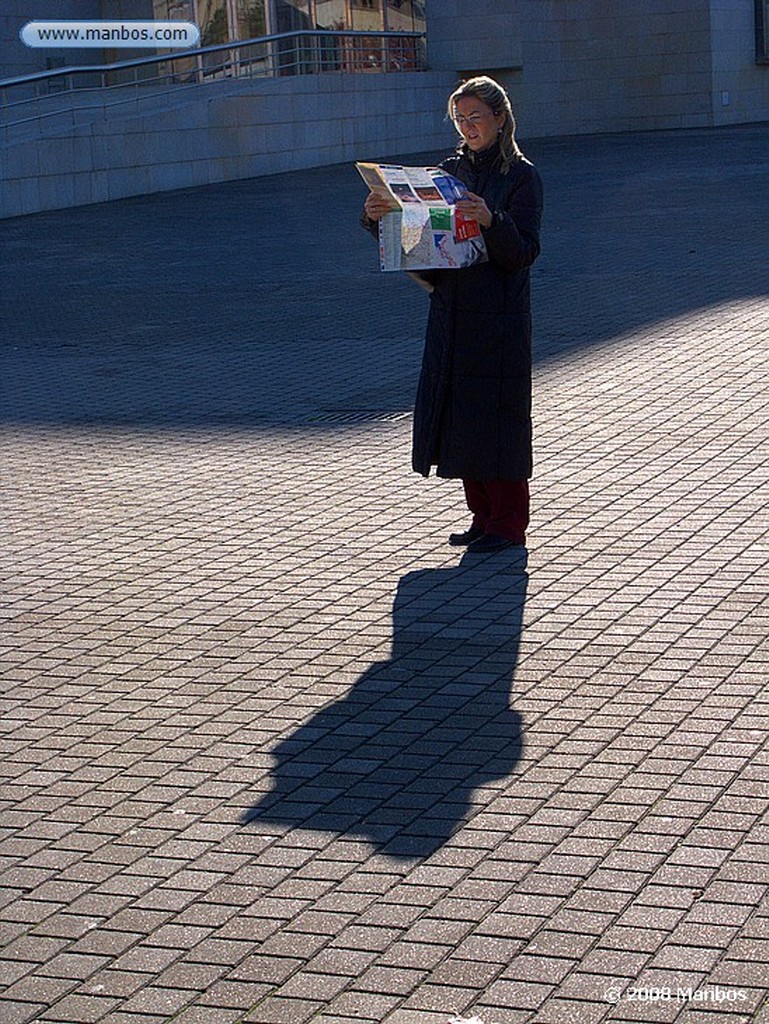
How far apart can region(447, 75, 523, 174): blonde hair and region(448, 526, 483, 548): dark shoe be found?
149cm

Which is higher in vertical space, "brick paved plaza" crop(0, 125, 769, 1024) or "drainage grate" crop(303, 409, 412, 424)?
"drainage grate" crop(303, 409, 412, 424)

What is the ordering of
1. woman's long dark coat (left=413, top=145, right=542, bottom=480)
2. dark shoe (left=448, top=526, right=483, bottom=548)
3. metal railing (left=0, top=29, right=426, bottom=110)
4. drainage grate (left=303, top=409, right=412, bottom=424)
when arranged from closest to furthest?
1. woman's long dark coat (left=413, top=145, right=542, bottom=480)
2. dark shoe (left=448, top=526, right=483, bottom=548)
3. drainage grate (left=303, top=409, right=412, bottom=424)
4. metal railing (left=0, top=29, right=426, bottom=110)

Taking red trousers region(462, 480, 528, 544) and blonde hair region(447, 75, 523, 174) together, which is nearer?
blonde hair region(447, 75, 523, 174)

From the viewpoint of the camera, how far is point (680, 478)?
8.41m

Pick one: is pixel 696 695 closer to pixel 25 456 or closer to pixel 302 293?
pixel 25 456

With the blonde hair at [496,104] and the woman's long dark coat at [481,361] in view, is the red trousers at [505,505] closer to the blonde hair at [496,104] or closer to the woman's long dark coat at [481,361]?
the woman's long dark coat at [481,361]

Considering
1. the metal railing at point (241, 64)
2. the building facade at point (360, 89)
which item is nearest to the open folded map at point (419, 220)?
the building facade at point (360, 89)

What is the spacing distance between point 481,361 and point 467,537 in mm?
777

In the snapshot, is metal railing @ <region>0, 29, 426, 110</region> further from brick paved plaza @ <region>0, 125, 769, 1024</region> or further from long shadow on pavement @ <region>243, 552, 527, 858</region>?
long shadow on pavement @ <region>243, 552, 527, 858</region>

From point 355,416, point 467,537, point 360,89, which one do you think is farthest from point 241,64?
point 467,537

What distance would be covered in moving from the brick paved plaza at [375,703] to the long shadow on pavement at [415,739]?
1 cm

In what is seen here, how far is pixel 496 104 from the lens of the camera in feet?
22.4

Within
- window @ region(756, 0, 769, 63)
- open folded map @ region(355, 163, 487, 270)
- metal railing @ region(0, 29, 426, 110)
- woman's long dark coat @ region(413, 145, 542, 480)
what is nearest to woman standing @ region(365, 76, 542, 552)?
woman's long dark coat @ region(413, 145, 542, 480)

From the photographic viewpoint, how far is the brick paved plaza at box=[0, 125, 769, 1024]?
3867 millimetres
